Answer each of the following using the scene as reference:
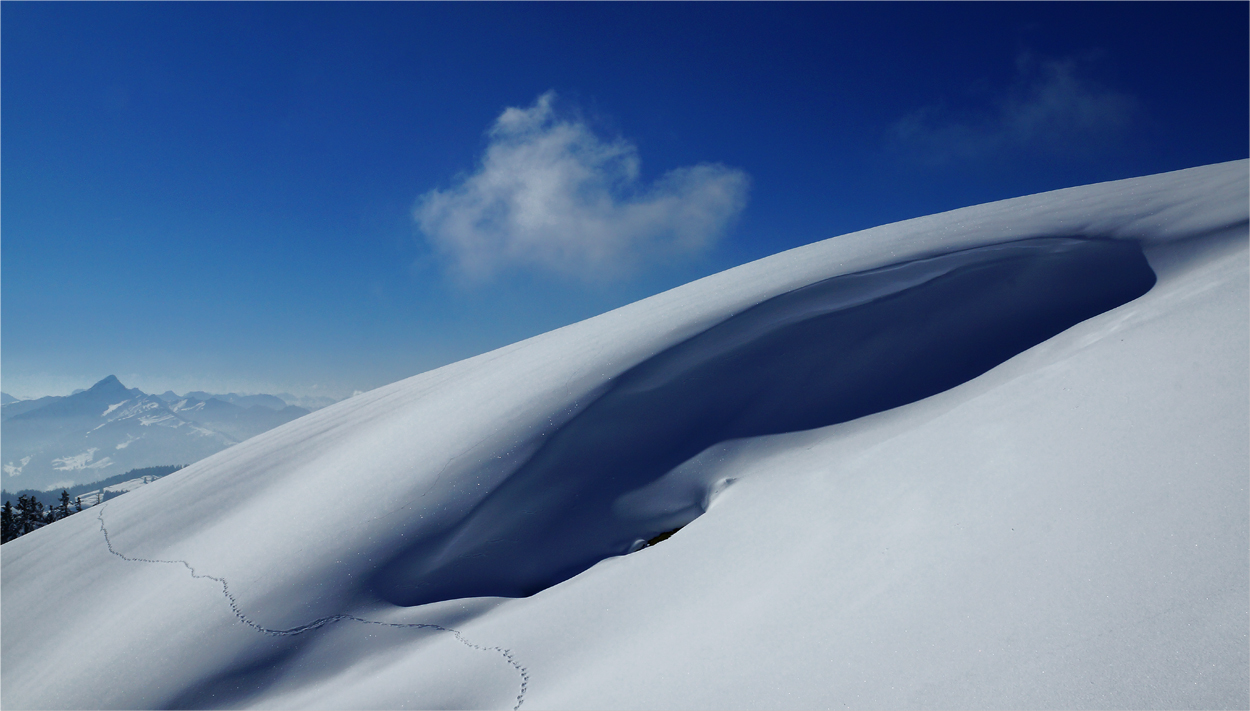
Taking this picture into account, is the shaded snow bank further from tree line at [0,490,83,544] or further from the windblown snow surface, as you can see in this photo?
tree line at [0,490,83,544]

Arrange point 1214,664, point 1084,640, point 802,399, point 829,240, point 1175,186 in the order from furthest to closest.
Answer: point 829,240 → point 1175,186 → point 802,399 → point 1084,640 → point 1214,664

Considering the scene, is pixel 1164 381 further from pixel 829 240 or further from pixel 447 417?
pixel 829 240

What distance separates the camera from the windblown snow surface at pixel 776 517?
199 cm

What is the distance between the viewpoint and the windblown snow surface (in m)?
1.99

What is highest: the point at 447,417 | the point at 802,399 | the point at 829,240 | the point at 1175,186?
the point at 829,240

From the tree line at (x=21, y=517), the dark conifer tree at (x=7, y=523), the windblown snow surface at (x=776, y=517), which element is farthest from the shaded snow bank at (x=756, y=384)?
the dark conifer tree at (x=7, y=523)

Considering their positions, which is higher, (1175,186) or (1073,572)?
(1175,186)

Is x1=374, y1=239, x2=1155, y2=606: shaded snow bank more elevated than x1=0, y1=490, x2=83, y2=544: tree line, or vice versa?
x1=0, y1=490, x2=83, y2=544: tree line

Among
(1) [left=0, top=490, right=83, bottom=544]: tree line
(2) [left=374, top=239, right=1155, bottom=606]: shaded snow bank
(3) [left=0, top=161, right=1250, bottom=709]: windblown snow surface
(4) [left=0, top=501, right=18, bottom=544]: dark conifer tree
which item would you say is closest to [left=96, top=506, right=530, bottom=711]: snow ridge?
(3) [left=0, top=161, right=1250, bottom=709]: windblown snow surface

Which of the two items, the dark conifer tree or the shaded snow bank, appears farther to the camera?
the dark conifer tree

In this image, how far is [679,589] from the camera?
10.7 ft

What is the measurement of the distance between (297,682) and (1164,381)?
5.08 meters

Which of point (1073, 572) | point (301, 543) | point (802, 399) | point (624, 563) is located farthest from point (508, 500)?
point (1073, 572)

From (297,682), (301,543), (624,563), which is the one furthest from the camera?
(301,543)
